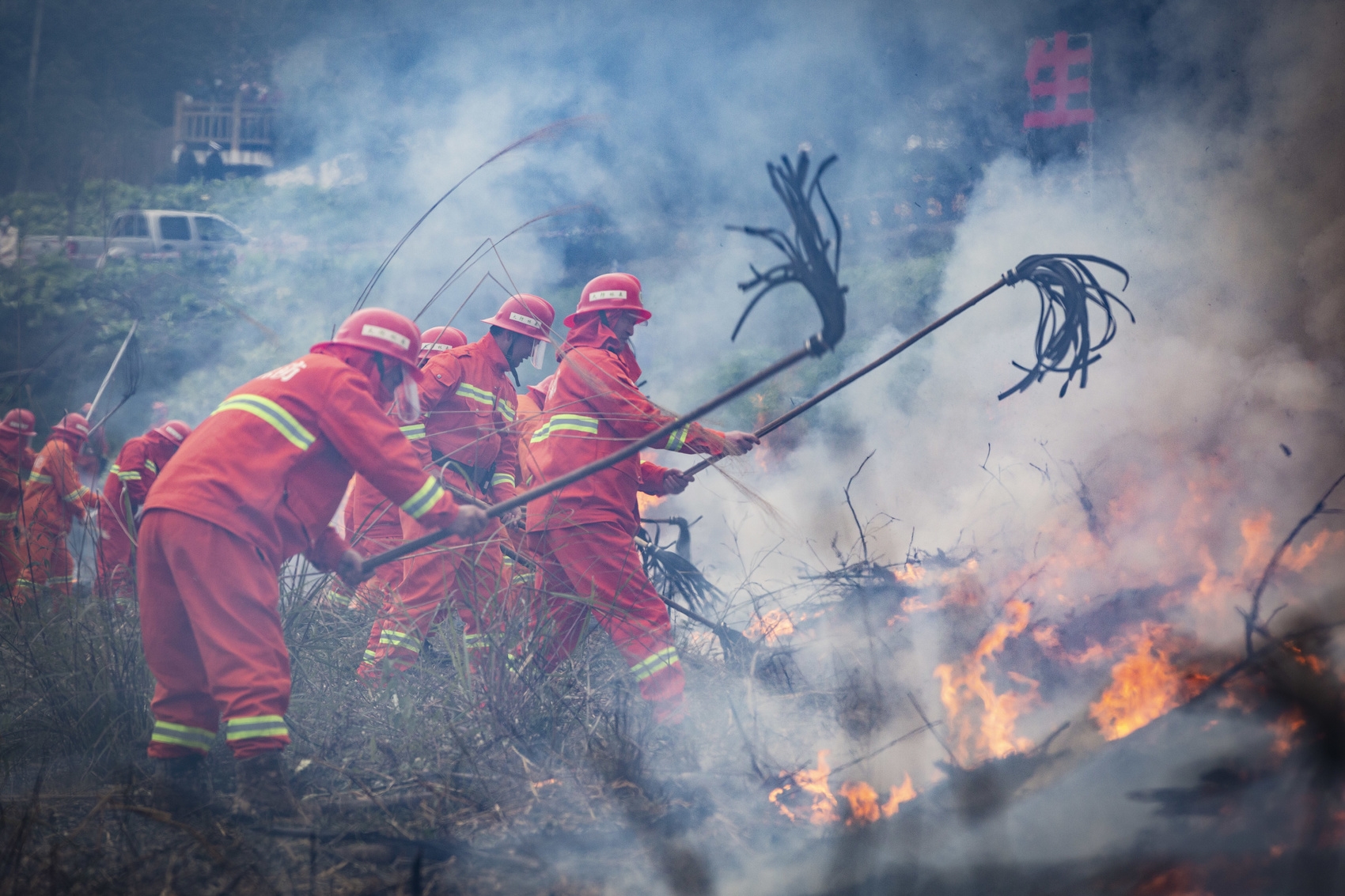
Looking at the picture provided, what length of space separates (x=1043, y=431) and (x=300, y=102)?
13.3m

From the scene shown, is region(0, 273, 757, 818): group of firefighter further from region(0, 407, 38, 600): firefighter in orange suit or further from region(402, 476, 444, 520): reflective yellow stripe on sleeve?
region(0, 407, 38, 600): firefighter in orange suit

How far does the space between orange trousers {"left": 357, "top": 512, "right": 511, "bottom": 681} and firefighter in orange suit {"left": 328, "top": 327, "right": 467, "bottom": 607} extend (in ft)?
0.43

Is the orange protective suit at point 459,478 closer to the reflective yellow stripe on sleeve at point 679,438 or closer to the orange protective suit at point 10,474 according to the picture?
the reflective yellow stripe on sleeve at point 679,438

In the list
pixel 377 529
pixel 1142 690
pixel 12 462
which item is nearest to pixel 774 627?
pixel 1142 690

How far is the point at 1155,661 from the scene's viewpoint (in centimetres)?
328

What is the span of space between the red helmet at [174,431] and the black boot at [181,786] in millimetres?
3965

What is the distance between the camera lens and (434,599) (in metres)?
4.38

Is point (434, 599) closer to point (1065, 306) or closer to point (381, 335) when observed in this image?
point (381, 335)

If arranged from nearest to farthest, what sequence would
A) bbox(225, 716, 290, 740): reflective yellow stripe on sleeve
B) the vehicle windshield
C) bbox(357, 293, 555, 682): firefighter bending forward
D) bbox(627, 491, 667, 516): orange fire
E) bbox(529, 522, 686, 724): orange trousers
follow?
bbox(225, 716, 290, 740): reflective yellow stripe on sleeve < bbox(529, 522, 686, 724): orange trousers < bbox(357, 293, 555, 682): firefighter bending forward < bbox(627, 491, 667, 516): orange fire < the vehicle windshield

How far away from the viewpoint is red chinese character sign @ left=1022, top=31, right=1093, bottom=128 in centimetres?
841

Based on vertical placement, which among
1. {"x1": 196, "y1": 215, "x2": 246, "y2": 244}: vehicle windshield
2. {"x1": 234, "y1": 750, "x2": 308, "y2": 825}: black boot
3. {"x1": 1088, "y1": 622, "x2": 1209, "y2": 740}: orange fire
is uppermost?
{"x1": 196, "y1": 215, "x2": 246, "y2": 244}: vehicle windshield

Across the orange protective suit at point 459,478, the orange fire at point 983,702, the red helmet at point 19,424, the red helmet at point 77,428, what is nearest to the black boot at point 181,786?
the orange protective suit at point 459,478

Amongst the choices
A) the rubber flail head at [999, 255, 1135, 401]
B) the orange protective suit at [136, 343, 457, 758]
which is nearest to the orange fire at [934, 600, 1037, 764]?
the rubber flail head at [999, 255, 1135, 401]

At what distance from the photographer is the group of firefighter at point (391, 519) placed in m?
2.87
